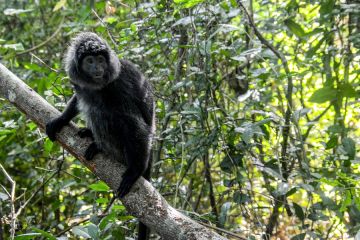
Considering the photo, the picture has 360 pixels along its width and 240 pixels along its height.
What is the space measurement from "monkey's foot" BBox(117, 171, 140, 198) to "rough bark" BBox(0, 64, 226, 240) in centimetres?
3

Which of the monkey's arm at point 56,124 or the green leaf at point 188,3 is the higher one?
the green leaf at point 188,3

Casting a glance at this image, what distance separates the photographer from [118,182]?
3395 millimetres

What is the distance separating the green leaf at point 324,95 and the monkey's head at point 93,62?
1.72 m

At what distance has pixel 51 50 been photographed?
6.87 metres

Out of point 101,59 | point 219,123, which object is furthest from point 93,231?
point 219,123

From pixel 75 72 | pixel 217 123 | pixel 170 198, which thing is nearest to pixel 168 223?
pixel 217 123

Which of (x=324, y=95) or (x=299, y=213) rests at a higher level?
(x=324, y=95)

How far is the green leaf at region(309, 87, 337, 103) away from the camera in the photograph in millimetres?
4141

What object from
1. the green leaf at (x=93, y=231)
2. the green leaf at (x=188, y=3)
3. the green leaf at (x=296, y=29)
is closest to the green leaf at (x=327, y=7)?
the green leaf at (x=296, y=29)

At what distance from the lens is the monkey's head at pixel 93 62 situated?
3.90m

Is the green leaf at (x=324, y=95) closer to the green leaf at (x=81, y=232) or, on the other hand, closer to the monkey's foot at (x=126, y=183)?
the monkey's foot at (x=126, y=183)

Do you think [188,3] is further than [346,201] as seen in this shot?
Yes

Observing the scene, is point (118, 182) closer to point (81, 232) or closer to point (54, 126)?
point (81, 232)

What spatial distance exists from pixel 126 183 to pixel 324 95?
1935 mm
